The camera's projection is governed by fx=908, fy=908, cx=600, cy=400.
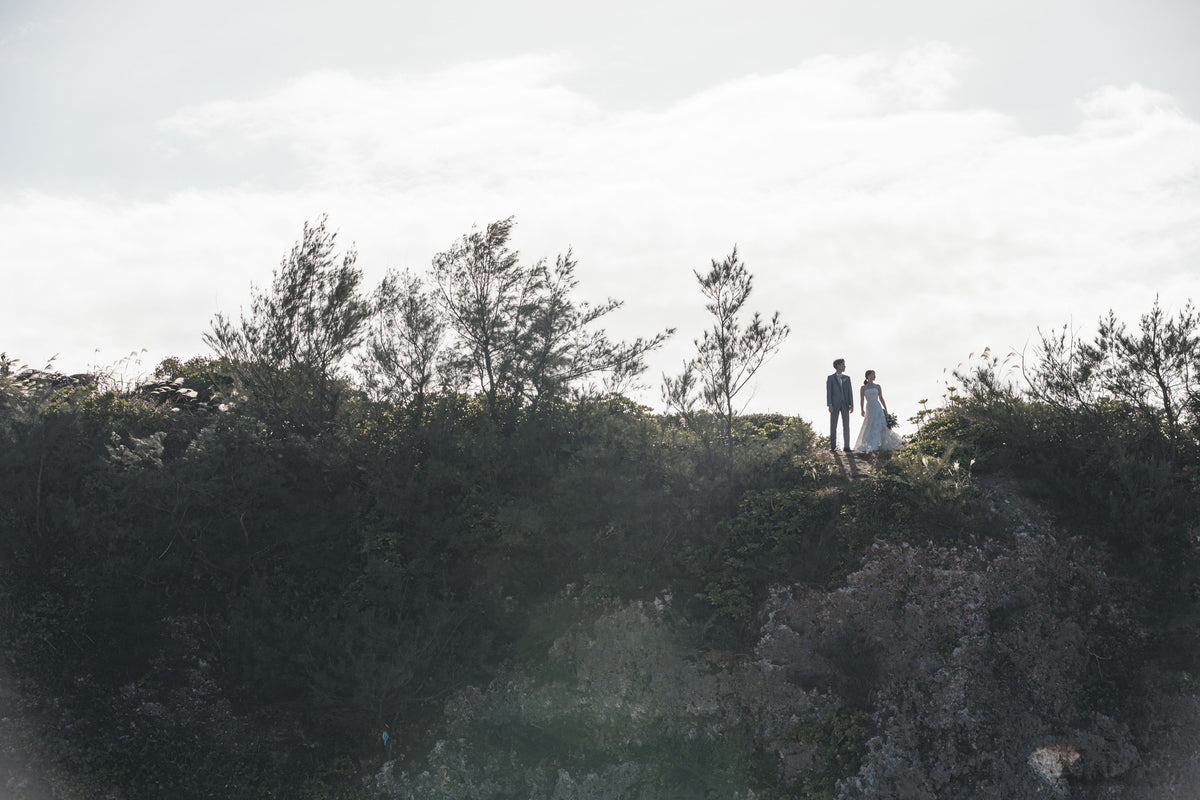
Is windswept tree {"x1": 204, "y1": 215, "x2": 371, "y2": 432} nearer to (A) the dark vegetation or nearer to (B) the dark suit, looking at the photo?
(A) the dark vegetation

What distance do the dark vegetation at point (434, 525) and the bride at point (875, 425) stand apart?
2.34ft

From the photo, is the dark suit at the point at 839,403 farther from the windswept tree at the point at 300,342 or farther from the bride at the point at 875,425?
the windswept tree at the point at 300,342

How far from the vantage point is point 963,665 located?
10531mm

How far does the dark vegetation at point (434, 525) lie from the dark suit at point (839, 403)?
143 centimetres

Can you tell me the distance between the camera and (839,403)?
54.1ft

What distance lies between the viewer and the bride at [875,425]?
16.2 meters

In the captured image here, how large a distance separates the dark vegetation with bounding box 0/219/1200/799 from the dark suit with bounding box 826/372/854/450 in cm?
143

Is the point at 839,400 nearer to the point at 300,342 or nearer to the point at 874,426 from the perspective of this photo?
the point at 874,426

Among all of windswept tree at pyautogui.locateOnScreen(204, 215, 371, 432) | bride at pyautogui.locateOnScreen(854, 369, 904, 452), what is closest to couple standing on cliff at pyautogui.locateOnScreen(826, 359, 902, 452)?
bride at pyautogui.locateOnScreen(854, 369, 904, 452)

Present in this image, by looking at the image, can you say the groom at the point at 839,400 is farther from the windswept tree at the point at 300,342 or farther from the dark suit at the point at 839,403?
the windswept tree at the point at 300,342

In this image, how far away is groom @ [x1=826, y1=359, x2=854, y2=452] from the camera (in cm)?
1645

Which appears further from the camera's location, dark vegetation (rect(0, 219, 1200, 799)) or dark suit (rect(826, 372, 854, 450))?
dark suit (rect(826, 372, 854, 450))

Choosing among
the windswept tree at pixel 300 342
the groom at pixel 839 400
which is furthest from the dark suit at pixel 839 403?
the windswept tree at pixel 300 342

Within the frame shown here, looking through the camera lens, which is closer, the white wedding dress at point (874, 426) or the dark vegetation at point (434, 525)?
the dark vegetation at point (434, 525)
